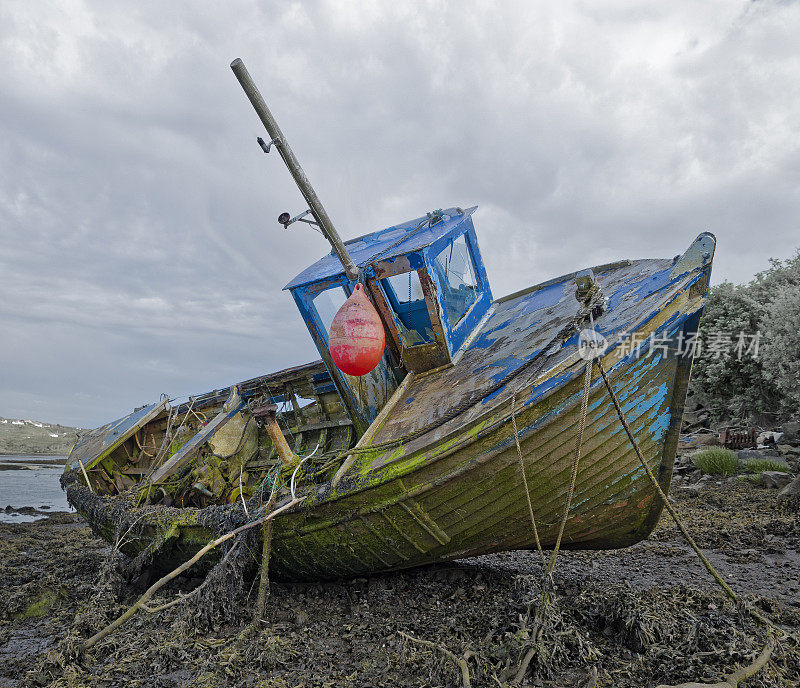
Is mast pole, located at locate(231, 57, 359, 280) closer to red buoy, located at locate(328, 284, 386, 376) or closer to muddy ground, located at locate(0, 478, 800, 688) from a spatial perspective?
red buoy, located at locate(328, 284, 386, 376)

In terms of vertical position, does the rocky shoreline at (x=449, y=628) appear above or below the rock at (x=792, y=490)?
above

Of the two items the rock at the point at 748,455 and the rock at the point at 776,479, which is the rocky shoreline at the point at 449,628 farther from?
the rock at the point at 748,455

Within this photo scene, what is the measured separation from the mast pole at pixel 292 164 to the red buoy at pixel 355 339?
74cm

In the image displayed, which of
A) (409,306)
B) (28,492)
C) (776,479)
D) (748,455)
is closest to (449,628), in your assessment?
(409,306)

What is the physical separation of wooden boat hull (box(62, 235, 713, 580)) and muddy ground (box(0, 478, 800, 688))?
0.49m

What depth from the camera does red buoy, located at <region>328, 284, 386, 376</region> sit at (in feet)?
14.8

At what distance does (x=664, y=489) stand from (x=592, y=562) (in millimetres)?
2081

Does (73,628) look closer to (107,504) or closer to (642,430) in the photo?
(107,504)

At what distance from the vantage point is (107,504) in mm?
6531

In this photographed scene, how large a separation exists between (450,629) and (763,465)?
378 inches

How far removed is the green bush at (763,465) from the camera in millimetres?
10109

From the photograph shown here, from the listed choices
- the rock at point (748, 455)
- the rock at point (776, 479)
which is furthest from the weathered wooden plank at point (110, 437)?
the rock at point (748, 455)

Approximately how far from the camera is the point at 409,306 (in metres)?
6.09

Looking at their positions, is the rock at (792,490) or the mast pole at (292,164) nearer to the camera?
the mast pole at (292,164)
